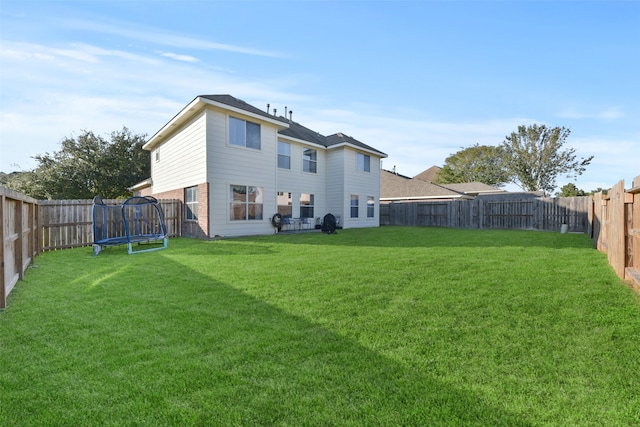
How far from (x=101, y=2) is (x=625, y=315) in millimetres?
11405

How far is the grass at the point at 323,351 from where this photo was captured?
180cm

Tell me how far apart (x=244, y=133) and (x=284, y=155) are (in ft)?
9.56

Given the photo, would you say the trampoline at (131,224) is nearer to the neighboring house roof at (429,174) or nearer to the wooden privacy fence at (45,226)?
the wooden privacy fence at (45,226)

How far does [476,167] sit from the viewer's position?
139ft

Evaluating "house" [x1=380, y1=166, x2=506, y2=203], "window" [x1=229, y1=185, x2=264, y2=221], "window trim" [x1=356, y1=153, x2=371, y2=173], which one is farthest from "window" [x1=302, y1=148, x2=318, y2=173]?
"house" [x1=380, y1=166, x2=506, y2=203]

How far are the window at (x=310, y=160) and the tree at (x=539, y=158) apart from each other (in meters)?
30.8

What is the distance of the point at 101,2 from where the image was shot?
731 cm

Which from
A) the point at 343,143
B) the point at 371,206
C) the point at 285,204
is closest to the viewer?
the point at 285,204

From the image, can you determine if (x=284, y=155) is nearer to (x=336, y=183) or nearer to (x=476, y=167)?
(x=336, y=183)

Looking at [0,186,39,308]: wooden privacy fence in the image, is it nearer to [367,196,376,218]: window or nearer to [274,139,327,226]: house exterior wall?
[274,139,327,226]: house exterior wall

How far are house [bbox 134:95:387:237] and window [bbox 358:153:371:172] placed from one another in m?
0.06

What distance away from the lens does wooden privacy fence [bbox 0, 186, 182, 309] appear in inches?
188

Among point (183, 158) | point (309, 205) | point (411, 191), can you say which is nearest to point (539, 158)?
point (411, 191)

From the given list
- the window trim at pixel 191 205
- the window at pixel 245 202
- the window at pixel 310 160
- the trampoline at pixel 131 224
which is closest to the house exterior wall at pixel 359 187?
the window at pixel 310 160
